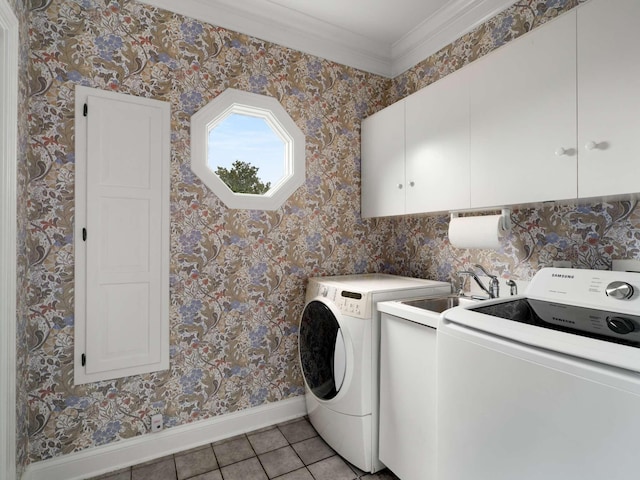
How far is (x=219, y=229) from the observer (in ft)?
6.94

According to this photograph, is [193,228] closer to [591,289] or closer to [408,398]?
[408,398]

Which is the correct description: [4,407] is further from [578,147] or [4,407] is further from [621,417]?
[578,147]

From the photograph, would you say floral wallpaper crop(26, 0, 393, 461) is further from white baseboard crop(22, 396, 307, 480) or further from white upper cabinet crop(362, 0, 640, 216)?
white upper cabinet crop(362, 0, 640, 216)

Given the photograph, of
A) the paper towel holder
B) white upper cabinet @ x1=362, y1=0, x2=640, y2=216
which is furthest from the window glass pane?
the paper towel holder

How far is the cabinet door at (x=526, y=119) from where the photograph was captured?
136 cm

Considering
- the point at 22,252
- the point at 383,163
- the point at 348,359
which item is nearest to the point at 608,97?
the point at 383,163

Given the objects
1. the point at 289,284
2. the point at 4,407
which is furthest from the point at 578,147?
the point at 4,407

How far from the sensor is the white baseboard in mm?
1729

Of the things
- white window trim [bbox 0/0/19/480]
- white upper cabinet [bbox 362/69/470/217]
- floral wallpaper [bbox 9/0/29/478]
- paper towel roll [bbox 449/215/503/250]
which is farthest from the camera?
white upper cabinet [bbox 362/69/470/217]

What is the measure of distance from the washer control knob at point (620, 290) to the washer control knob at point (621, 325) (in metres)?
0.10

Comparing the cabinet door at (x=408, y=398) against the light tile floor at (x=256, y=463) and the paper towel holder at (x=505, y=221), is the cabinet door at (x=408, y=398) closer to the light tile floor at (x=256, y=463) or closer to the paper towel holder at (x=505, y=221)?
the light tile floor at (x=256, y=463)

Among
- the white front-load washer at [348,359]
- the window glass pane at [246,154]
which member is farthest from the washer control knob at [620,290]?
the window glass pane at [246,154]

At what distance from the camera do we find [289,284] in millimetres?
2348

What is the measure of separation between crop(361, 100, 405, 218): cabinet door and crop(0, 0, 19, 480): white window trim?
1945 mm
